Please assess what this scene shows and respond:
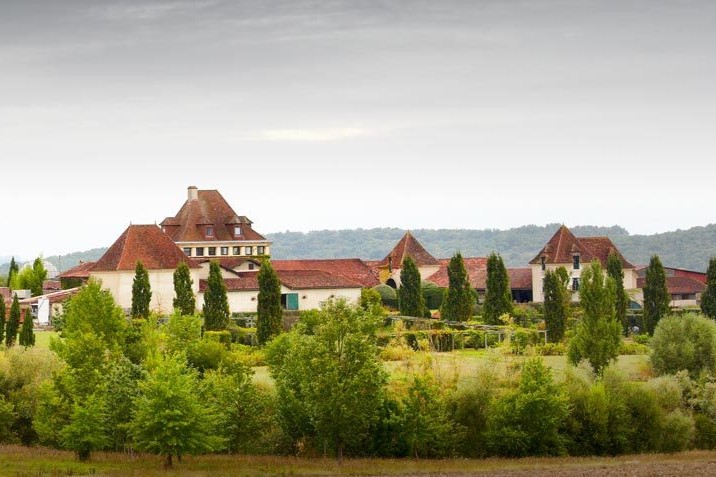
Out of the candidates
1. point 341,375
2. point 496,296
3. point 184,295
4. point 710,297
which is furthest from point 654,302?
point 341,375

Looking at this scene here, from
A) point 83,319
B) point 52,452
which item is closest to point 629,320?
point 83,319

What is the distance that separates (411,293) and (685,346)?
26615mm

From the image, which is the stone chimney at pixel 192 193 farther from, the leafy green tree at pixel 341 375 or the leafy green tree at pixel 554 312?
the leafy green tree at pixel 341 375

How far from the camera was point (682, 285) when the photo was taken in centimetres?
10194

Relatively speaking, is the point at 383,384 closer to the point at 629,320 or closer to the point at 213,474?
the point at 213,474

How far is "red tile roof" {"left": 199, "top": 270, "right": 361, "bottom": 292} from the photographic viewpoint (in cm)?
8175

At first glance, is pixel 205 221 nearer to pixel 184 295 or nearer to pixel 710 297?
pixel 184 295

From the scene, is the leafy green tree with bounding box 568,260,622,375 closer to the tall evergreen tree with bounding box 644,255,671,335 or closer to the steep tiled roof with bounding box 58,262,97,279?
the tall evergreen tree with bounding box 644,255,671,335

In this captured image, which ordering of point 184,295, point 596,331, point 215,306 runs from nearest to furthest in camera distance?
point 596,331, point 215,306, point 184,295

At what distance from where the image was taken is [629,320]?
241ft

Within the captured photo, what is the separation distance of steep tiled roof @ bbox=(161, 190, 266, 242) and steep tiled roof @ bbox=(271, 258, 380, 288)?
13.6 ft

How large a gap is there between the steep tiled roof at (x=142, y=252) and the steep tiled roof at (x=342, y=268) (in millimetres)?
9978

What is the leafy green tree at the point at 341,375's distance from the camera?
3981 centimetres

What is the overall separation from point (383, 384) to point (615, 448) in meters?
Result: 8.86
